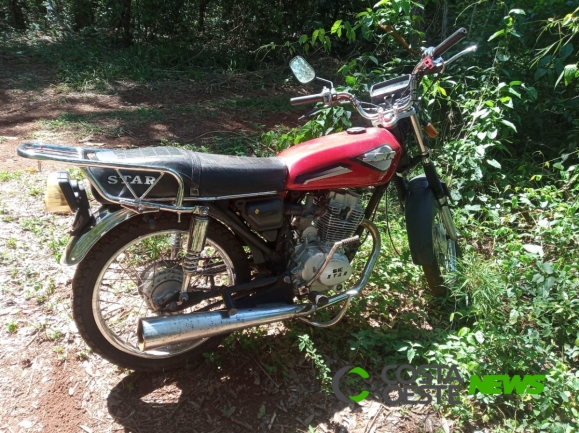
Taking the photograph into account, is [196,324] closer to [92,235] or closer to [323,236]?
[92,235]

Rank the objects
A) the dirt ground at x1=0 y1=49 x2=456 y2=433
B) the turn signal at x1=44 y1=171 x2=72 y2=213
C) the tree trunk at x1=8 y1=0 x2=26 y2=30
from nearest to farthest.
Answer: the turn signal at x1=44 y1=171 x2=72 y2=213 → the dirt ground at x1=0 y1=49 x2=456 y2=433 → the tree trunk at x1=8 y1=0 x2=26 y2=30

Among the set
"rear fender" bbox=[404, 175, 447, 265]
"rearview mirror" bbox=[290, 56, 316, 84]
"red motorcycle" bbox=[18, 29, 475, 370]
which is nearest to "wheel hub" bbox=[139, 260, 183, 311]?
"red motorcycle" bbox=[18, 29, 475, 370]

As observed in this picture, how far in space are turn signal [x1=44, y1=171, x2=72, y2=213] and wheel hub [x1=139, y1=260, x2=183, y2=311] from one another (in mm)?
559

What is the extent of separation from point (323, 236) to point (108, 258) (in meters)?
1.12

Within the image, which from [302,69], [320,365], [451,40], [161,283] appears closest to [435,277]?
[320,365]

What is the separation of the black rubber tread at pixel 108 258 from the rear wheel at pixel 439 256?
1.20 m

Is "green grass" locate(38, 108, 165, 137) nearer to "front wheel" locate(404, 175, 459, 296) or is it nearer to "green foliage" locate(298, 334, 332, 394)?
"front wheel" locate(404, 175, 459, 296)

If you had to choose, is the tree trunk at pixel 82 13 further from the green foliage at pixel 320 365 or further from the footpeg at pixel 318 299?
the green foliage at pixel 320 365

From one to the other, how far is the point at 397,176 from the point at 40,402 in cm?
232

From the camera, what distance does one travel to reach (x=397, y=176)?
2988mm

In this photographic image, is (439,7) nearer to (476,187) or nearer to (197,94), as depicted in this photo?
(476,187)

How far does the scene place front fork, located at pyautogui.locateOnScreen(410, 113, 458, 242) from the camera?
9.20ft

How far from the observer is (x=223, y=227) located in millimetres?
2465

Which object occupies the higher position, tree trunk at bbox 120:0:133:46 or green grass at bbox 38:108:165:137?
tree trunk at bbox 120:0:133:46
